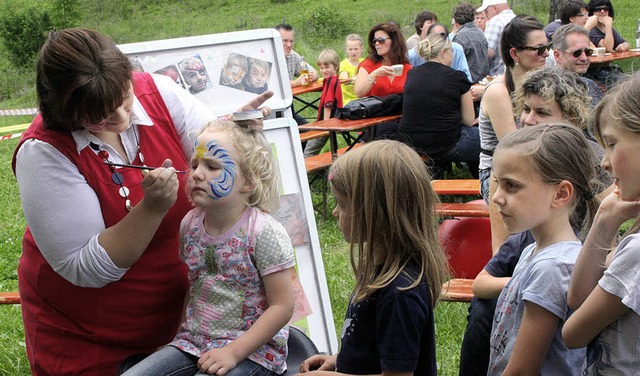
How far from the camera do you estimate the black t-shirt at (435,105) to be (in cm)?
667

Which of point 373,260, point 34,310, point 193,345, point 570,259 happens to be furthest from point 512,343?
point 34,310

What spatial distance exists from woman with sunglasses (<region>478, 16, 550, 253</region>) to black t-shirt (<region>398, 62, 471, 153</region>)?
197 centimetres

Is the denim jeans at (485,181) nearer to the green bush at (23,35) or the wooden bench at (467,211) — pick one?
the wooden bench at (467,211)

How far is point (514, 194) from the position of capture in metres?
2.16

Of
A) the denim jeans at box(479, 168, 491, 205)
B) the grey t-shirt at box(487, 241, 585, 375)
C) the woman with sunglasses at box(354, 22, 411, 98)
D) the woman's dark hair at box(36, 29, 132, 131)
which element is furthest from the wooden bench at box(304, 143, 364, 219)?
the grey t-shirt at box(487, 241, 585, 375)

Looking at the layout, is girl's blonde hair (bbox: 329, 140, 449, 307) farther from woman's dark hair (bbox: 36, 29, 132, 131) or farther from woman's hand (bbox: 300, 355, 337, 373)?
woman's dark hair (bbox: 36, 29, 132, 131)

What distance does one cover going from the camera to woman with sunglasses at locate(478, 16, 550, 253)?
408 centimetres

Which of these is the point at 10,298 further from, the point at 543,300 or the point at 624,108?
the point at 624,108

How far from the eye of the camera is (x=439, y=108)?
6656 millimetres

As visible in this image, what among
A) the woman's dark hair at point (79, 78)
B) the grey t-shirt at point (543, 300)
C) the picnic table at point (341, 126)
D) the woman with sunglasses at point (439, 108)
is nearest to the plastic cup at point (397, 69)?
the picnic table at point (341, 126)

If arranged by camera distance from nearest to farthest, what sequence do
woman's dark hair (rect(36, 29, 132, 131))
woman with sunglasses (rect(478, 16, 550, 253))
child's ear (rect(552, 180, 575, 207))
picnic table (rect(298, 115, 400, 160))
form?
child's ear (rect(552, 180, 575, 207)), woman's dark hair (rect(36, 29, 132, 131)), woman with sunglasses (rect(478, 16, 550, 253)), picnic table (rect(298, 115, 400, 160))

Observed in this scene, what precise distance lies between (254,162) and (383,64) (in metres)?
5.48

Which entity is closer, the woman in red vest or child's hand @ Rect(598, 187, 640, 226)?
child's hand @ Rect(598, 187, 640, 226)

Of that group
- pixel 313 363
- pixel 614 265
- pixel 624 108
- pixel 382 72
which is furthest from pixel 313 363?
pixel 382 72
